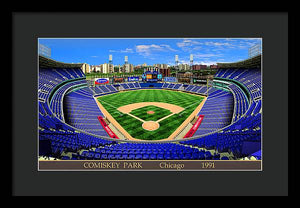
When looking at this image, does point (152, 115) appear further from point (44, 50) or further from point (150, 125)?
point (44, 50)

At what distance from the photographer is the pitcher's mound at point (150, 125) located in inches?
504

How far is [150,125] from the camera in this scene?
1348 centimetres

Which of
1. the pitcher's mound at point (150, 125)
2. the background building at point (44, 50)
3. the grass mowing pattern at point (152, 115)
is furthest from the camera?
the grass mowing pattern at point (152, 115)

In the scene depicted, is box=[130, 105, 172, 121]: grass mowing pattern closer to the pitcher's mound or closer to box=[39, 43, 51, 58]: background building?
the pitcher's mound

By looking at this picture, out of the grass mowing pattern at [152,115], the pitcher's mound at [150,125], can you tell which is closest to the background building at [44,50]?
the pitcher's mound at [150,125]

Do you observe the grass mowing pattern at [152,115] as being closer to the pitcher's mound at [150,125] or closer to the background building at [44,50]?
the pitcher's mound at [150,125]

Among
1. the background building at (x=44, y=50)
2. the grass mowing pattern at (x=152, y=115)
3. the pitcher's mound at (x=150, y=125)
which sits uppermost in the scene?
the background building at (x=44, y=50)

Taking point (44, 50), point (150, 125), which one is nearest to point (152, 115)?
point (150, 125)

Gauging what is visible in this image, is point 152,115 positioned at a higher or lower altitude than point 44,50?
lower

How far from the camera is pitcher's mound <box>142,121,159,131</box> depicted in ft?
42.0

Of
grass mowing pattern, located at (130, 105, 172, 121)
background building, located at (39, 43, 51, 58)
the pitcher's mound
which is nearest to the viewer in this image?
A: background building, located at (39, 43, 51, 58)

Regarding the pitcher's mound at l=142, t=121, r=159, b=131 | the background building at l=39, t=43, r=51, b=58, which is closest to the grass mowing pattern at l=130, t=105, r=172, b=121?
the pitcher's mound at l=142, t=121, r=159, b=131
